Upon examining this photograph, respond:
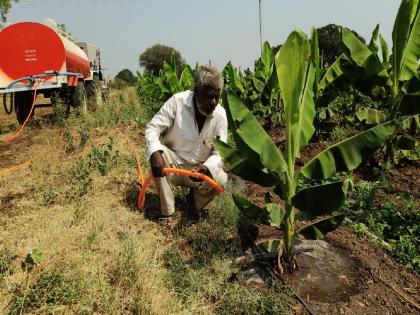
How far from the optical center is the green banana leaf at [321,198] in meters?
2.55

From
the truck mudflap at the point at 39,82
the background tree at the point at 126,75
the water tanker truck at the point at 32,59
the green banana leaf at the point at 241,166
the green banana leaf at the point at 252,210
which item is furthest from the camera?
the background tree at the point at 126,75

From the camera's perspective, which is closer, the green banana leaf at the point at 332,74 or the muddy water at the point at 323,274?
the muddy water at the point at 323,274

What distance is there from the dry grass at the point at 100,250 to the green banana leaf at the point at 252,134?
915 mm

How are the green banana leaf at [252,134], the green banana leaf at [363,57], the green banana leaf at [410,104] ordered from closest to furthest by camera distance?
the green banana leaf at [252,134] → the green banana leaf at [410,104] → the green banana leaf at [363,57]

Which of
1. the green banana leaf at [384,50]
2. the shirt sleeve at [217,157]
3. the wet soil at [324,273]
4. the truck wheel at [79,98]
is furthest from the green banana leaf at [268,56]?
the wet soil at [324,273]

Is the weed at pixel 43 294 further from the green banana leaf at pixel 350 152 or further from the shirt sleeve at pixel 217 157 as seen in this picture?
the green banana leaf at pixel 350 152

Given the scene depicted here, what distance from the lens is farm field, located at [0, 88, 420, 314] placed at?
8.53 feet

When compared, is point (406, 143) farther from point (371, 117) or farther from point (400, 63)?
point (400, 63)

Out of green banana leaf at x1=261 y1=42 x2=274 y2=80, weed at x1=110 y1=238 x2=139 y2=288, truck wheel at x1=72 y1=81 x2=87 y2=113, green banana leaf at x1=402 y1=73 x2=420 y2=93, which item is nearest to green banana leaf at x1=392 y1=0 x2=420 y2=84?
green banana leaf at x1=402 y1=73 x2=420 y2=93

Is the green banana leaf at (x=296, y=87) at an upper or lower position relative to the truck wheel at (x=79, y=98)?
upper

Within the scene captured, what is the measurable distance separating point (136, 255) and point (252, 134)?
1.25 meters

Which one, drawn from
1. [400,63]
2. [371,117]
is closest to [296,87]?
[400,63]

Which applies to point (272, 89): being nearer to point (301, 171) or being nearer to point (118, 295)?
point (301, 171)

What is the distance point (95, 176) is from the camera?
195 inches
